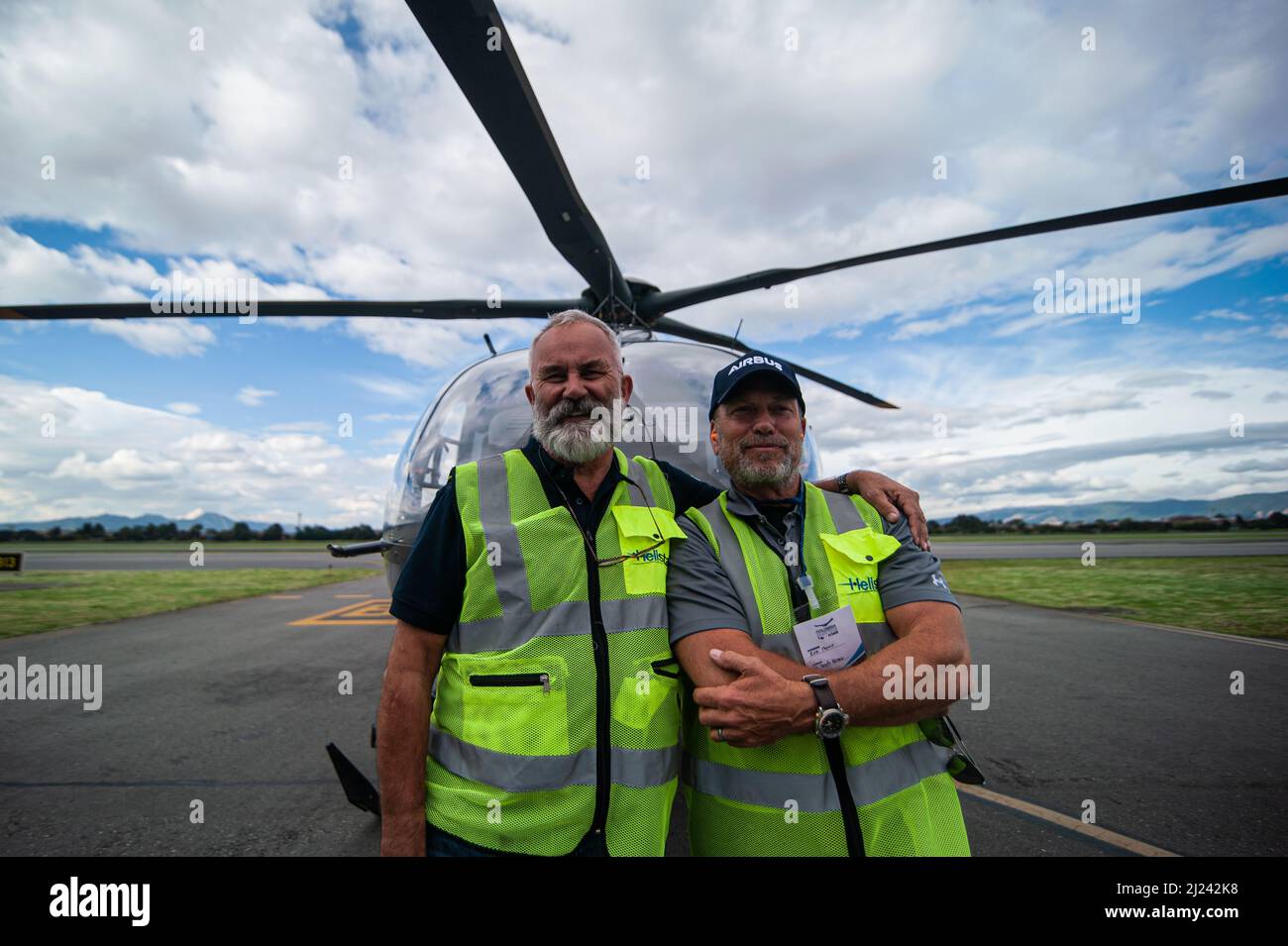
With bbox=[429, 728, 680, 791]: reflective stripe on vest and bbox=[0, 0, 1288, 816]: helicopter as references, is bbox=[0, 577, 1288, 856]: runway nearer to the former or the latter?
bbox=[0, 0, 1288, 816]: helicopter

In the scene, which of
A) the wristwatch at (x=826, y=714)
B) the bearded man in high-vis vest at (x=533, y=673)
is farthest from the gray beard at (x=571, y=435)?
the wristwatch at (x=826, y=714)

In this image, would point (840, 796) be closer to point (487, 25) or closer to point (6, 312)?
point (487, 25)

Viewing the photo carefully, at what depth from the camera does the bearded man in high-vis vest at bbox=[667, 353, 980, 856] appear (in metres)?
1.49

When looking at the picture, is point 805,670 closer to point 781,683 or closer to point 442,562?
point 781,683

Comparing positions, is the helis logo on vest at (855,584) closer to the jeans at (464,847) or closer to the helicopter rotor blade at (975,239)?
the jeans at (464,847)

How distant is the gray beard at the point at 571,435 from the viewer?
5.79ft

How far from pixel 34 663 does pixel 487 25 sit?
830 centimetres

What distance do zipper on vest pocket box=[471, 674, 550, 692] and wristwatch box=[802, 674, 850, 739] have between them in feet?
2.30

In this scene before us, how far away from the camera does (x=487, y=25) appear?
1.96 m

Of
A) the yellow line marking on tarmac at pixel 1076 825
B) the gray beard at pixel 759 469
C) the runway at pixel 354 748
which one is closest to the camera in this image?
the gray beard at pixel 759 469

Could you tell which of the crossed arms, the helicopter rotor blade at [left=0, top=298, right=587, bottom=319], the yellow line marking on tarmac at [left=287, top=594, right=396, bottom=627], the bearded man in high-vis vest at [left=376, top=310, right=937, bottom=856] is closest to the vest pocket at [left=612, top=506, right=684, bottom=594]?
the bearded man in high-vis vest at [left=376, top=310, right=937, bottom=856]

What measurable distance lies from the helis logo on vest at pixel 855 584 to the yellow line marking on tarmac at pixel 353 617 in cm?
833

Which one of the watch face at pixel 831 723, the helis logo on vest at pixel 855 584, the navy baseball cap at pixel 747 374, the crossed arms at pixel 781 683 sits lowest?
A: the watch face at pixel 831 723

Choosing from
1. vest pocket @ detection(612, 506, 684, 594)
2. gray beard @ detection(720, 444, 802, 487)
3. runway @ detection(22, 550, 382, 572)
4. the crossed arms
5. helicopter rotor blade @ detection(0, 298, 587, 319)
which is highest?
helicopter rotor blade @ detection(0, 298, 587, 319)
